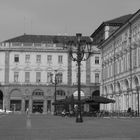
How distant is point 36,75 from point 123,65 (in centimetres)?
3375

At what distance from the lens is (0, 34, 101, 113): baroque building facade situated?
94875mm

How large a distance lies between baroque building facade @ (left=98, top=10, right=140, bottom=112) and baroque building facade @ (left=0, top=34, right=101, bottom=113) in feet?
48.1

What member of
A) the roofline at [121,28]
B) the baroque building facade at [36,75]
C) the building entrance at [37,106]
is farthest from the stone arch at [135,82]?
the building entrance at [37,106]

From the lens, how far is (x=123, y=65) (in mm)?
66562

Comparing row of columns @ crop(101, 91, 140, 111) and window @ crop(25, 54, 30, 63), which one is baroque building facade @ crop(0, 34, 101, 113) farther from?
row of columns @ crop(101, 91, 140, 111)

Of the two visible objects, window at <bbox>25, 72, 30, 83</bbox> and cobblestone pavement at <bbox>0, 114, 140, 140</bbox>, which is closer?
cobblestone pavement at <bbox>0, 114, 140, 140</bbox>

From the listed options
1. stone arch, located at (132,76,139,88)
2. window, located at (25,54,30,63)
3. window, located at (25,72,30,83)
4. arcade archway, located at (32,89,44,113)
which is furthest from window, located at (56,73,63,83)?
stone arch, located at (132,76,139,88)

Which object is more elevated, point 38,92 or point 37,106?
point 38,92

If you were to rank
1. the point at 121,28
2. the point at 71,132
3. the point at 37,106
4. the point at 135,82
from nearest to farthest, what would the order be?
the point at 71,132 → the point at 135,82 → the point at 121,28 → the point at 37,106

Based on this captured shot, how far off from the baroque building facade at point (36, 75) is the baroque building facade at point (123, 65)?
14.7 meters

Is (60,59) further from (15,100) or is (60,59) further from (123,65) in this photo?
(123,65)

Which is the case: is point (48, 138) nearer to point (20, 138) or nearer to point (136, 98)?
point (20, 138)

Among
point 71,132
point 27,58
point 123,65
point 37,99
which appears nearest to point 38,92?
point 37,99

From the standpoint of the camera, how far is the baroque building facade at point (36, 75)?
94875 mm
